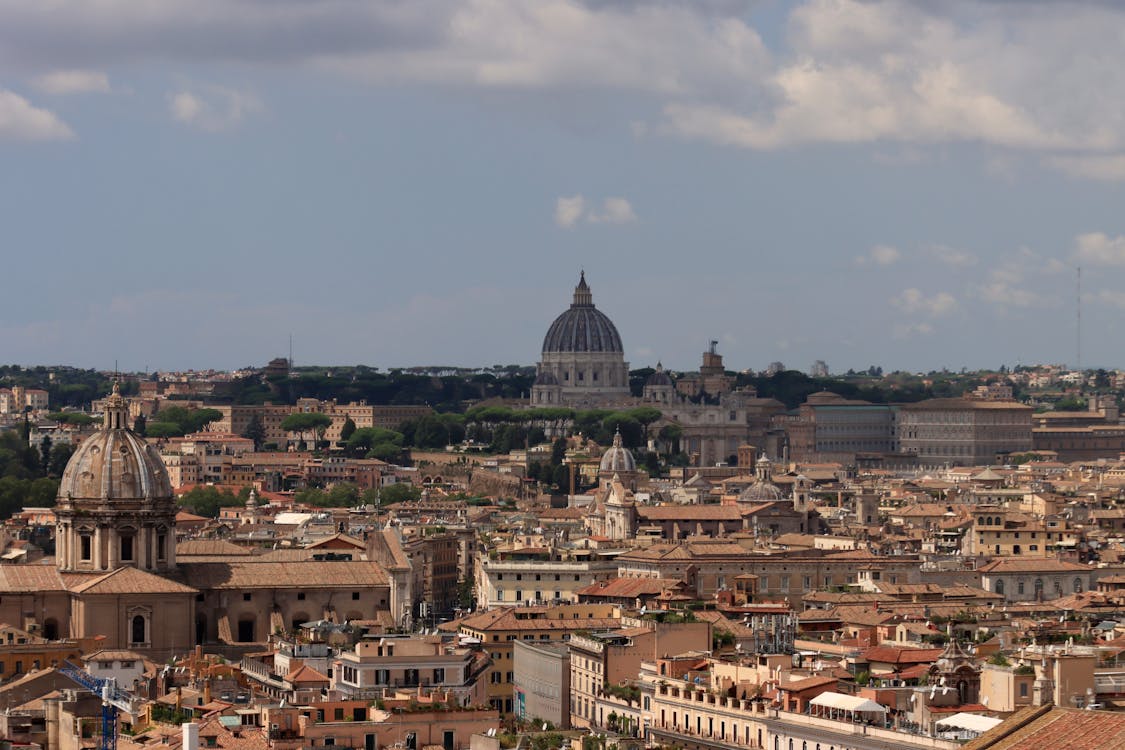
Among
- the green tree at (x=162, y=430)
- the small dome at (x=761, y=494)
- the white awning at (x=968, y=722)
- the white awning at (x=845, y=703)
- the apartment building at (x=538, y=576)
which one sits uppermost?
the green tree at (x=162, y=430)

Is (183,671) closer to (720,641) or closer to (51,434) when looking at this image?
(720,641)

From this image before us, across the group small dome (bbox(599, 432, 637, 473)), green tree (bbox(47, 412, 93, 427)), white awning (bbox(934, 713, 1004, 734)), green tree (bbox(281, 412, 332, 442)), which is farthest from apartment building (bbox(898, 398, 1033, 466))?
white awning (bbox(934, 713, 1004, 734))

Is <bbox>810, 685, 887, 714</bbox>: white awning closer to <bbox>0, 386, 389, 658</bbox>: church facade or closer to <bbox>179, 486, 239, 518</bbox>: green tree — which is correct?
<bbox>0, 386, 389, 658</bbox>: church facade

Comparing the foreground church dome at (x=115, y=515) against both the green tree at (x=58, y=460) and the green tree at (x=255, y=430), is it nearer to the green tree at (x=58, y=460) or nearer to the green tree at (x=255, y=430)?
the green tree at (x=58, y=460)

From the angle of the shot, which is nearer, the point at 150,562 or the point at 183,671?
the point at 183,671

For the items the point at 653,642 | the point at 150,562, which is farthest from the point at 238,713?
the point at 150,562

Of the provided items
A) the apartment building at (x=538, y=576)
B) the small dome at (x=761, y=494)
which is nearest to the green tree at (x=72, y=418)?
the small dome at (x=761, y=494)
